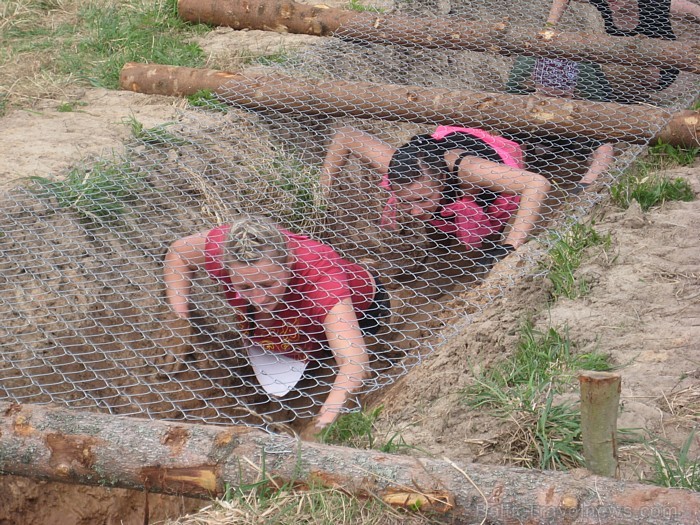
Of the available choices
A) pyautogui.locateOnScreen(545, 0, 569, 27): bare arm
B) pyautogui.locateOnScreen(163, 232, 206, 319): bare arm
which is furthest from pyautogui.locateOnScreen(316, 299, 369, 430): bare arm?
pyautogui.locateOnScreen(545, 0, 569, 27): bare arm

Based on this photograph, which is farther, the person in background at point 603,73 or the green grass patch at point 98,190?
the person in background at point 603,73

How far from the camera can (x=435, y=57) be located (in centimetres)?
589

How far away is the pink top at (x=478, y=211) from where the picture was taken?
13.8 ft

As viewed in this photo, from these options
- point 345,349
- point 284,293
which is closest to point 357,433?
point 345,349

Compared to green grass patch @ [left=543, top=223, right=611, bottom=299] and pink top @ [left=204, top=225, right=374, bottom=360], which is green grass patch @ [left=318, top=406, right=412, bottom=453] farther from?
green grass patch @ [left=543, top=223, right=611, bottom=299]

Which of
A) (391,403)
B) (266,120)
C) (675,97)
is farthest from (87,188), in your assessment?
(675,97)

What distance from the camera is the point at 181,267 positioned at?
3.65 metres

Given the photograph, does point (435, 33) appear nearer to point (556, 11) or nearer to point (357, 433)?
point (556, 11)

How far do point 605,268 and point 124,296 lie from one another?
1.99 m

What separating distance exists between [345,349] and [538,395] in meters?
0.92

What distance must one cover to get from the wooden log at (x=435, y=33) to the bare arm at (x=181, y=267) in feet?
7.33

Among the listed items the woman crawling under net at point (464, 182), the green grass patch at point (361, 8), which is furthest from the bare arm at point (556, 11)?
the woman crawling under net at point (464, 182)

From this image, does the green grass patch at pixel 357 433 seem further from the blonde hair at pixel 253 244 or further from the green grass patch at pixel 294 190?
the green grass patch at pixel 294 190

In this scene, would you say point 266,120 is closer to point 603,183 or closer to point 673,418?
point 603,183
